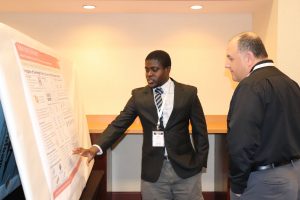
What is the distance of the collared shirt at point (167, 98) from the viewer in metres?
2.11

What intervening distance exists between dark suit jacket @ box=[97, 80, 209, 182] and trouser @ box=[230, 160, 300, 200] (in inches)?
18.9

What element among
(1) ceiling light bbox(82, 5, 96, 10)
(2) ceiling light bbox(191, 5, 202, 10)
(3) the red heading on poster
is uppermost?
(1) ceiling light bbox(82, 5, 96, 10)

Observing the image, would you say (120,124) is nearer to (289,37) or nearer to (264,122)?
(264,122)

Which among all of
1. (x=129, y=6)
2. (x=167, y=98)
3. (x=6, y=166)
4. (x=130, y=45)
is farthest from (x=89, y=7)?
(x=6, y=166)

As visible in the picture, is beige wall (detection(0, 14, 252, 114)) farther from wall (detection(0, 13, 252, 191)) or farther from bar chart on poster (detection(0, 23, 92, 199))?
bar chart on poster (detection(0, 23, 92, 199))

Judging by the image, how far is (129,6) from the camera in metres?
3.13

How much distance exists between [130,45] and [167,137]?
5.60 ft

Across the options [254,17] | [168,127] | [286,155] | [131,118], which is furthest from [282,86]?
[254,17]

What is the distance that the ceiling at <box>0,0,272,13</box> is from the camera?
2.95 metres

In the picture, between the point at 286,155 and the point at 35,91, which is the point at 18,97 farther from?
the point at 286,155

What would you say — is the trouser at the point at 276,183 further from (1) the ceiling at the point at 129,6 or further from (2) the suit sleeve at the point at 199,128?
(1) the ceiling at the point at 129,6

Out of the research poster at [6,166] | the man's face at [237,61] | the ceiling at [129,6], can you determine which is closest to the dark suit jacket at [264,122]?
the man's face at [237,61]

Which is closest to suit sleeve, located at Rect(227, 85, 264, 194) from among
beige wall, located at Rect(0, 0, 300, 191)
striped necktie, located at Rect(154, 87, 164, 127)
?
striped necktie, located at Rect(154, 87, 164, 127)

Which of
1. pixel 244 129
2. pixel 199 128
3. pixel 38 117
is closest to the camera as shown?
pixel 38 117
